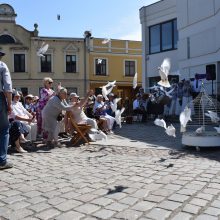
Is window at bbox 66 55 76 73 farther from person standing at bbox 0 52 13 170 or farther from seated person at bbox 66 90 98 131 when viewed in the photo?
person standing at bbox 0 52 13 170

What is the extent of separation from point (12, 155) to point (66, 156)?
1122 mm

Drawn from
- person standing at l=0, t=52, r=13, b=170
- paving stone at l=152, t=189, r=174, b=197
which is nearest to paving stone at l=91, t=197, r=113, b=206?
paving stone at l=152, t=189, r=174, b=197

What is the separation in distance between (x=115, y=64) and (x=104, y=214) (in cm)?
3996

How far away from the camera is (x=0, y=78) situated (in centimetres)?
671

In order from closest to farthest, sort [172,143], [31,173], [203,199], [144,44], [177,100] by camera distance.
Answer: [203,199] < [31,173] < [172,143] < [177,100] < [144,44]

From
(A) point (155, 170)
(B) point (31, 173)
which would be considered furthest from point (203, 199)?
(B) point (31, 173)

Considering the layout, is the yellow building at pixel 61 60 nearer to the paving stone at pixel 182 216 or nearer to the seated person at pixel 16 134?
the seated person at pixel 16 134

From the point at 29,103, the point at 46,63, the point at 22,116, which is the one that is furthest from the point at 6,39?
the point at 22,116

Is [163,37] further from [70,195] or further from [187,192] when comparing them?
[70,195]

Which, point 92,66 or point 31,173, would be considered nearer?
point 31,173

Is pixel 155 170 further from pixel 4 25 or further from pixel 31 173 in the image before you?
pixel 4 25

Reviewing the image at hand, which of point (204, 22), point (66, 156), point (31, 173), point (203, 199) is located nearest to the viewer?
point (203, 199)

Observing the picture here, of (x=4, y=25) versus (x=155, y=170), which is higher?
(x=4, y=25)

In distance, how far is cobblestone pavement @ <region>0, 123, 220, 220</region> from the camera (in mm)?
4320
